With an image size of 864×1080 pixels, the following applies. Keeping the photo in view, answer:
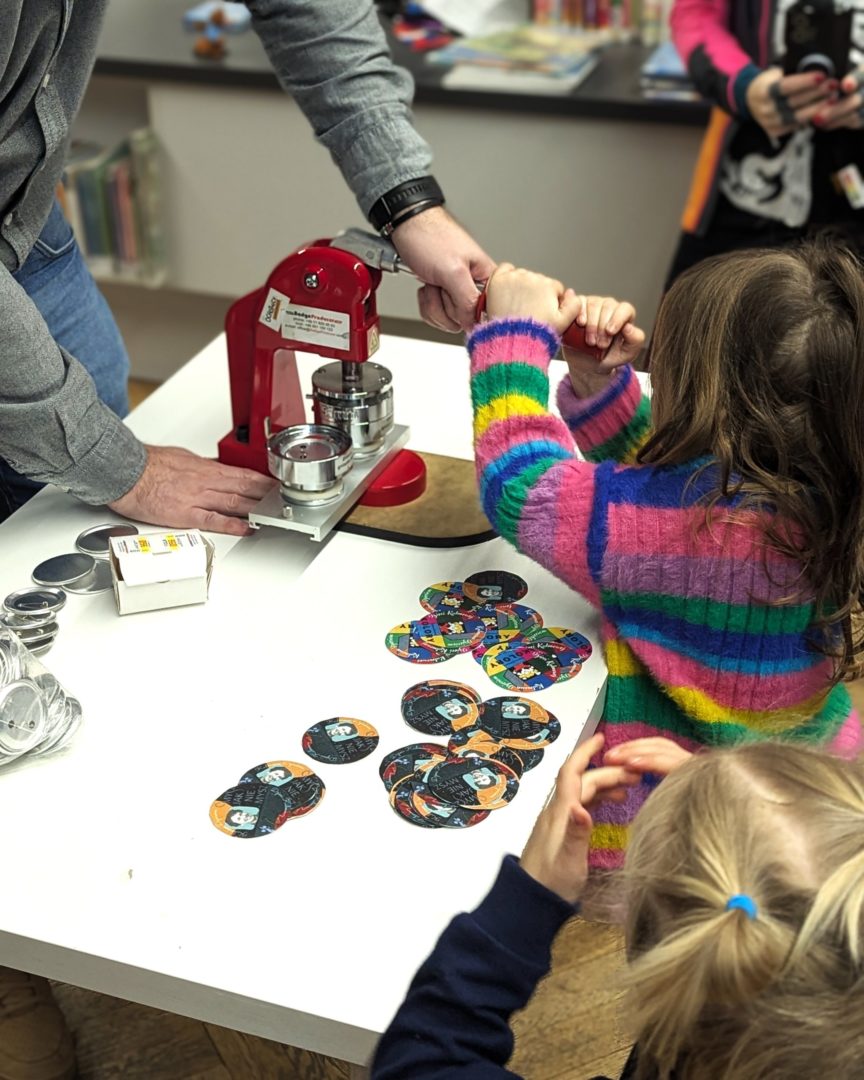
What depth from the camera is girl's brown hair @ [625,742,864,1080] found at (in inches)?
27.0

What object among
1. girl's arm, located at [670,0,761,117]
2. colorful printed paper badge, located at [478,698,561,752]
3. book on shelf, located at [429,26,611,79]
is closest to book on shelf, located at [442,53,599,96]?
book on shelf, located at [429,26,611,79]

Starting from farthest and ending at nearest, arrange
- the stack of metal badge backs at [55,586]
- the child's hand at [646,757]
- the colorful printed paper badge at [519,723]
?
the stack of metal badge backs at [55,586] → the colorful printed paper badge at [519,723] → the child's hand at [646,757]

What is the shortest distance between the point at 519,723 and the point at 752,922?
377 millimetres

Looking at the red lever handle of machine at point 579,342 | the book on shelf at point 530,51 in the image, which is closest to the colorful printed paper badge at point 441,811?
the red lever handle of machine at point 579,342

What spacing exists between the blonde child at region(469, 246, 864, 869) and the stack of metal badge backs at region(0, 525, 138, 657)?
390 millimetres

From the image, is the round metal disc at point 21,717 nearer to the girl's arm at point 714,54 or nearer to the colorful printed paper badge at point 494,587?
the colorful printed paper badge at point 494,587

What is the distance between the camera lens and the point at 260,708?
3.51 ft

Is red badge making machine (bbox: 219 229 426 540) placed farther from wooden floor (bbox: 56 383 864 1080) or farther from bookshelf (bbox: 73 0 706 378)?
bookshelf (bbox: 73 0 706 378)

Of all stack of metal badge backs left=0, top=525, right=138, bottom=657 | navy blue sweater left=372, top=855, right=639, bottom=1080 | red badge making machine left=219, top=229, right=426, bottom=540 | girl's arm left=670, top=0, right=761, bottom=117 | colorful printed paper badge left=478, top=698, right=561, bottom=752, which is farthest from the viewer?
girl's arm left=670, top=0, right=761, bottom=117

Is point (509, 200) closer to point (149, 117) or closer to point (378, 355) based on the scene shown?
point (149, 117)

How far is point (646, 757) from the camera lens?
932 millimetres

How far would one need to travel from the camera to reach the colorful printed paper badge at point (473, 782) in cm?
97

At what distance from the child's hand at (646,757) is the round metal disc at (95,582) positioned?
0.55 meters

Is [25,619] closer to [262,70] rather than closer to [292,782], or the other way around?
[292,782]
